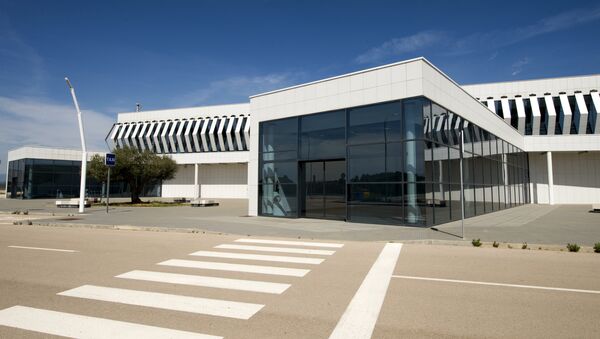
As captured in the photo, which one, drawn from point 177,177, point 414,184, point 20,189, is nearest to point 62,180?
point 20,189

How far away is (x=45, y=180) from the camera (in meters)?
48.3

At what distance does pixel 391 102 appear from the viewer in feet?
54.4

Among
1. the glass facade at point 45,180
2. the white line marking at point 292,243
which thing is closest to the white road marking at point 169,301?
the white line marking at point 292,243

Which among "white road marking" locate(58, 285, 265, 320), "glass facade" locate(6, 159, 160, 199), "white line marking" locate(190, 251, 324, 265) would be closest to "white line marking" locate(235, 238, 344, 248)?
"white line marking" locate(190, 251, 324, 265)

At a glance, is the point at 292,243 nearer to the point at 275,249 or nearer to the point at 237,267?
the point at 275,249

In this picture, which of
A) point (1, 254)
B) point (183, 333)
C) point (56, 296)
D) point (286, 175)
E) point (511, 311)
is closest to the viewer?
point (183, 333)

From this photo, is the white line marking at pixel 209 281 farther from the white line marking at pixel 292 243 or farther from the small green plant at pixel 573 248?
the small green plant at pixel 573 248

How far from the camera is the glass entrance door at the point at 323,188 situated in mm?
18891

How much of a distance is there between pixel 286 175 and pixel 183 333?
1634 cm

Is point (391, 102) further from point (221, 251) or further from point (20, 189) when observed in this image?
point (20, 189)

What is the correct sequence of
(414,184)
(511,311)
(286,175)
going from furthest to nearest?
1. (286,175)
2. (414,184)
3. (511,311)

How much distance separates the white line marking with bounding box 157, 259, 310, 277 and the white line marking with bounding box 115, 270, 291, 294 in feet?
2.49

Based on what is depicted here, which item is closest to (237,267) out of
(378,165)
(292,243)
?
(292,243)

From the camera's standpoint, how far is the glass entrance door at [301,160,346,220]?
1889 cm
